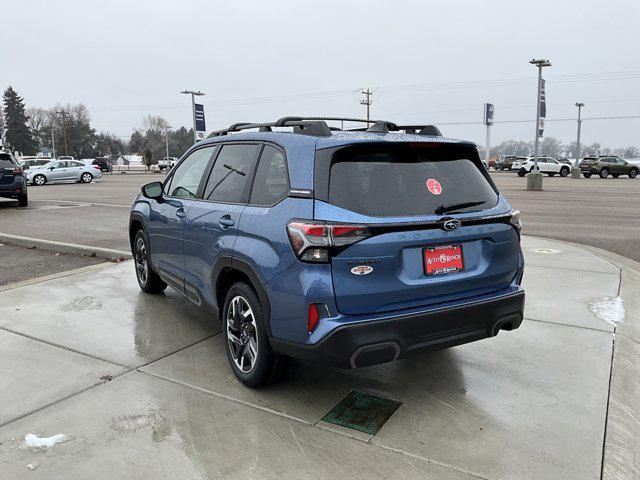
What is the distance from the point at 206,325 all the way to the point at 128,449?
6.91 feet

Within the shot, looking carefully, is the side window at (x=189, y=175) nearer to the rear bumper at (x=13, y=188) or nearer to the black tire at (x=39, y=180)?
the rear bumper at (x=13, y=188)

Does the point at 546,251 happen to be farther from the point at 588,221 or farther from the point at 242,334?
the point at 242,334

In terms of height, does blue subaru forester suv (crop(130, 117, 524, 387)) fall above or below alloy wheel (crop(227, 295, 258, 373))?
above

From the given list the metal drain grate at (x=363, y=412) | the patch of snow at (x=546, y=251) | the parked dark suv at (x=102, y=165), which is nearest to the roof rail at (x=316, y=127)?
the metal drain grate at (x=363, y=412)

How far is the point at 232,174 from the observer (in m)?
4.12

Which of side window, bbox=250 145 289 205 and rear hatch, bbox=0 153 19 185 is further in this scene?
rear hatch, bbox=0 153 19 185

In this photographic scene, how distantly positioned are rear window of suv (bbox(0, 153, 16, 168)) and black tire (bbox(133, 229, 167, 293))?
1196 centimetres

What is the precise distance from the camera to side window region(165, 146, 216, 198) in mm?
4648

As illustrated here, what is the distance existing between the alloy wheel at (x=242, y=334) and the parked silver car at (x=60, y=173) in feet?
109

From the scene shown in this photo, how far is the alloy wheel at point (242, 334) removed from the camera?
3684 millimetres

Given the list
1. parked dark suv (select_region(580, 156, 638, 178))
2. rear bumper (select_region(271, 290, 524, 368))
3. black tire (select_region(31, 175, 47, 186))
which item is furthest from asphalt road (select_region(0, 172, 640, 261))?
parked dark suv (select_region(580, 156, 638, 178))

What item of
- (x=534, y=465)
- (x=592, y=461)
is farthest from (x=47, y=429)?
(x=592, y=461)

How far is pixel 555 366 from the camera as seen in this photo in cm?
414

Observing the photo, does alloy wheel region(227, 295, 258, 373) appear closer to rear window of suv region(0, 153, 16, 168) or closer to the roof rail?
the roof rail
